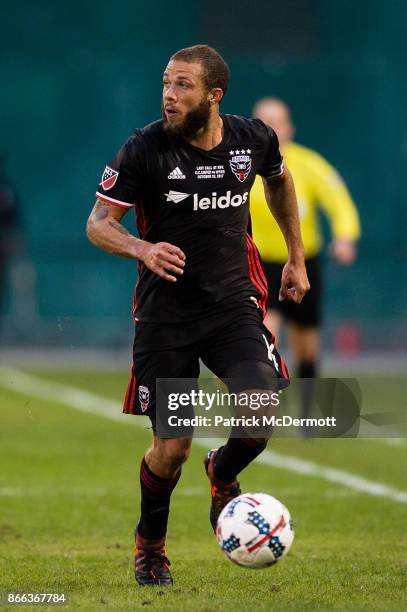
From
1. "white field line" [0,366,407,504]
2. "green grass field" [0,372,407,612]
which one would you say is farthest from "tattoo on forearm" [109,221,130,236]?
"white field line" [0,366,407,504]

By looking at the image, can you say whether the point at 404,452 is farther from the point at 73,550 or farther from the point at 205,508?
the point at 73,550

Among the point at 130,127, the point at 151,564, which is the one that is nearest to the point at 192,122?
the point at 151,564

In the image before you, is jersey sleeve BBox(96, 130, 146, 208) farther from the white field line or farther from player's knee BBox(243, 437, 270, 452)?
the white field line

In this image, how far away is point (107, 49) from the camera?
21.2m

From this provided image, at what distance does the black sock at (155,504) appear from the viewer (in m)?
6.93

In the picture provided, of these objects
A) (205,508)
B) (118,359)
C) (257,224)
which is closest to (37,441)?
(257,224)

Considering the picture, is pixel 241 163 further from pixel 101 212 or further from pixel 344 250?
pixel 344 250

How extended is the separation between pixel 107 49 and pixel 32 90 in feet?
4.08

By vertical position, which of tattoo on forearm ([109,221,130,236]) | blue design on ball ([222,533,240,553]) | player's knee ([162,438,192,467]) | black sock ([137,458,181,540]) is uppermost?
tattoo on forearm ([109,221,130,236])

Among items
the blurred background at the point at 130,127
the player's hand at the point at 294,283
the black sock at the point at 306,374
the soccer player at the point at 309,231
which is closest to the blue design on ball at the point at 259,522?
the player's hand at the point at 294,283

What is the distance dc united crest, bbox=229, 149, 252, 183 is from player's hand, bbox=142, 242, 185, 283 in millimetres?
725

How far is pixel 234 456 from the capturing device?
23.4ft

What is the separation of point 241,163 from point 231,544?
1856 mm

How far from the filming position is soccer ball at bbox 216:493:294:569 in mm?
6258
